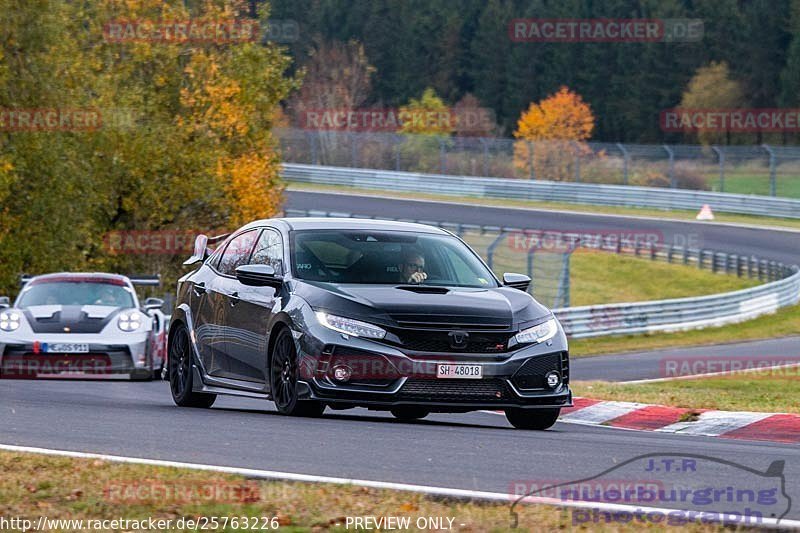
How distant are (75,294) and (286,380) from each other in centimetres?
888

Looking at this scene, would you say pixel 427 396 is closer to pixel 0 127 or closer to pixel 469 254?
pixel 469 254

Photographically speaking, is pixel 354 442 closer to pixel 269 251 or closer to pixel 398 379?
pixel 398 379

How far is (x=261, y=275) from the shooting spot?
11578 mm

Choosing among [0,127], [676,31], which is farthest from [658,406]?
[676,31]

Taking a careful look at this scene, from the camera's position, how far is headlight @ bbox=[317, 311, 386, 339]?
35.2 ft

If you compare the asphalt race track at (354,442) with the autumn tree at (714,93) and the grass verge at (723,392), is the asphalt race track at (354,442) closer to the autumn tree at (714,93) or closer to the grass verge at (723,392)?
the grass verge at (723,392)

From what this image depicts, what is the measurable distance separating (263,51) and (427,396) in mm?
31668

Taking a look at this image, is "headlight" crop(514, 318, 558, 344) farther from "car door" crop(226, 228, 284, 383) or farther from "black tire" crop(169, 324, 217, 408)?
"black tire" crop(169, 324, 217, 408)

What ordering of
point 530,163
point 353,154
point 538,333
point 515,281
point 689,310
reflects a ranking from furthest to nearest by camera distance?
1. point 353,154
2. point 530,163
3. point 689,310
4. point 515,281
5. point 538,333

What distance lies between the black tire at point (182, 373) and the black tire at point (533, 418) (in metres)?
2.82

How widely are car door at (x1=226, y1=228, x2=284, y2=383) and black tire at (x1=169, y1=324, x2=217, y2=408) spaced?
0.91 metres

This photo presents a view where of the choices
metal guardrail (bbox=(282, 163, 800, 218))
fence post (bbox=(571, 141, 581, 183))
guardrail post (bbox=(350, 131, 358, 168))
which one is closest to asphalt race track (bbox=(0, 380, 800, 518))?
metal guardrail (bbox=(282, 163, 800, 218))

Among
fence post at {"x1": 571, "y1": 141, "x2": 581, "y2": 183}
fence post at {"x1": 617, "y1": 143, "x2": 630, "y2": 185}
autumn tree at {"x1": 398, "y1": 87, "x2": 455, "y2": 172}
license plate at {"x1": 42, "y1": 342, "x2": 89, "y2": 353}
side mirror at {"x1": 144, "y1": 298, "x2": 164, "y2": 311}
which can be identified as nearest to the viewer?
license plate at {"x1": 42, "y1": 342, "x2": 89, "y2": 353}

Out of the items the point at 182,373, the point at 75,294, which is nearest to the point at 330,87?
the point at 75,294
